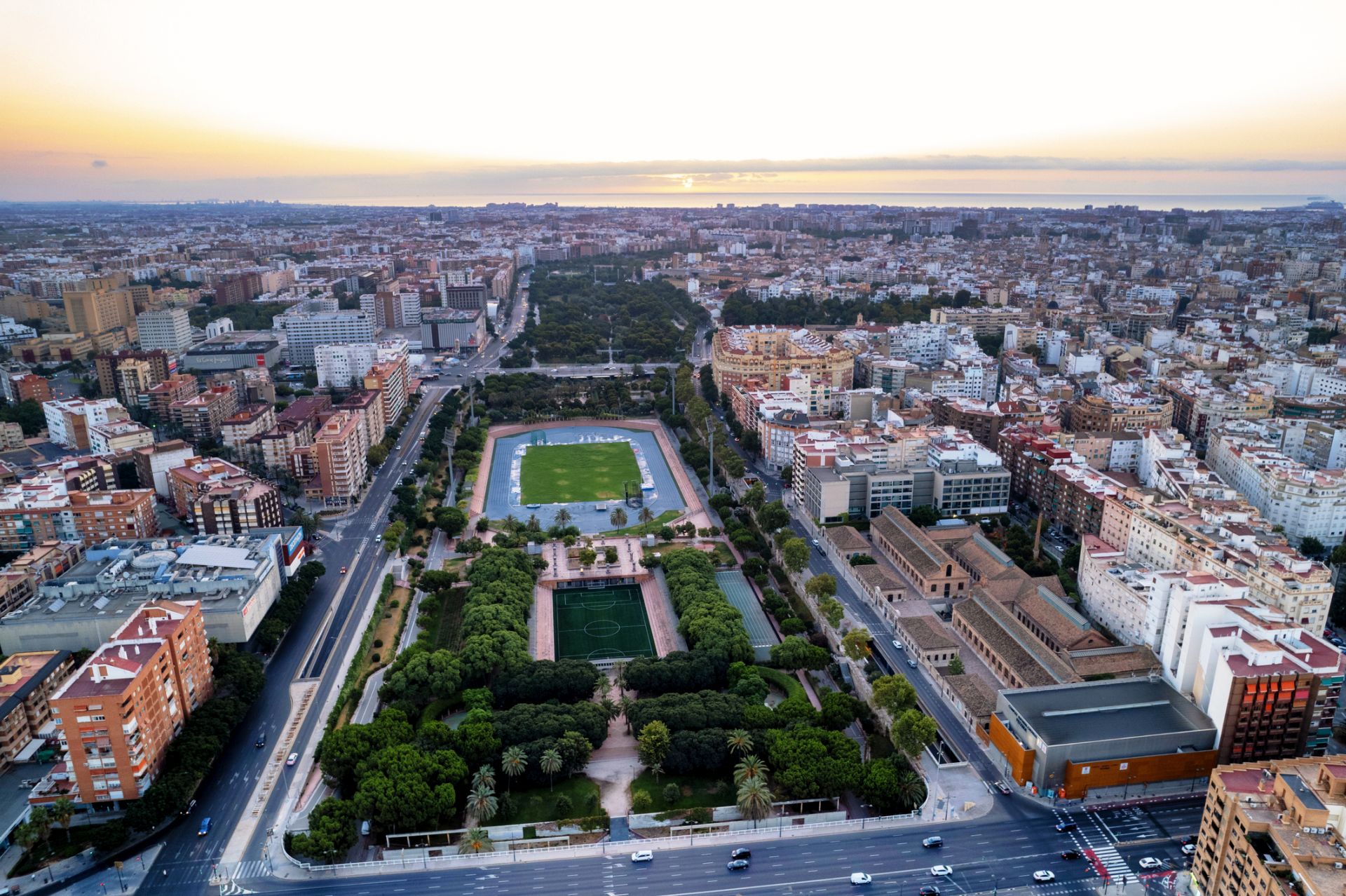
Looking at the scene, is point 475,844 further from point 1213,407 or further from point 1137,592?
point 1213,407

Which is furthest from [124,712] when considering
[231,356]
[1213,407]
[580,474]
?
[231,356]

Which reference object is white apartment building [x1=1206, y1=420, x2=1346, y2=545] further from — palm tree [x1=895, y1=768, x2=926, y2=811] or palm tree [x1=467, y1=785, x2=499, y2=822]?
palm tree [x1=467, y1=785, x2=499, y2=822]

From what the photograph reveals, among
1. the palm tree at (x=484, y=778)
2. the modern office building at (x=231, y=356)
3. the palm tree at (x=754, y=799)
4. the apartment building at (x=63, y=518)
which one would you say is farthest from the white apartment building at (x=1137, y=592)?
the modern office building at (x=231, y=356)

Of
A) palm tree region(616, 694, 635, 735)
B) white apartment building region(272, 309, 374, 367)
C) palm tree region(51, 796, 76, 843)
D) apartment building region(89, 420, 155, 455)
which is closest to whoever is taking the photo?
palm tree region(51, 796, 76, 843)

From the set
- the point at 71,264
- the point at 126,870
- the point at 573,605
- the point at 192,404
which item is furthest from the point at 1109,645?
the point at 71,264

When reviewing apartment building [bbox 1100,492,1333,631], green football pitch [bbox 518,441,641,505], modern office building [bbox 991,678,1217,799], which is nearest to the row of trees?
modern office building [bbox 991,678,1217,799]

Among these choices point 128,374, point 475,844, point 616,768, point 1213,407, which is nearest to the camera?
point 475,844
